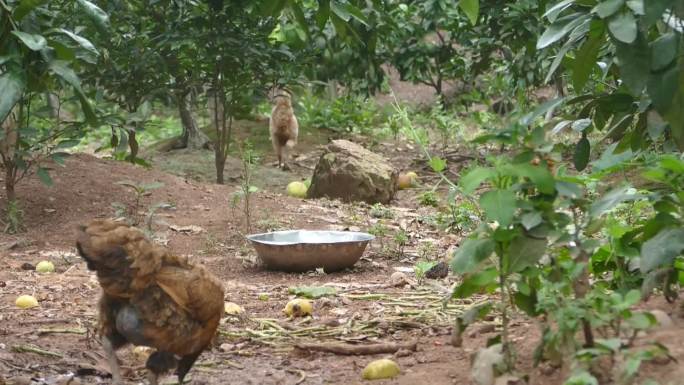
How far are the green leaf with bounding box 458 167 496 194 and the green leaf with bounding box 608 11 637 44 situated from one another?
0.53m

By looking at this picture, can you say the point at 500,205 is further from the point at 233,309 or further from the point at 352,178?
the point at 352,178

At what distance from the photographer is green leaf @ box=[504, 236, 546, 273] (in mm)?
2887

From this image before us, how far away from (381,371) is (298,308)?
127 cm

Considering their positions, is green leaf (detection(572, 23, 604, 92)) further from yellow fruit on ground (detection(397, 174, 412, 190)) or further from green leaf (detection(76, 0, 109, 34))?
yellow fruit on ground (detection(397, 174, 412, 190))

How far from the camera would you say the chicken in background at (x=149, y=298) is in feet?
10.9

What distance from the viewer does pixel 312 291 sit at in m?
5.23

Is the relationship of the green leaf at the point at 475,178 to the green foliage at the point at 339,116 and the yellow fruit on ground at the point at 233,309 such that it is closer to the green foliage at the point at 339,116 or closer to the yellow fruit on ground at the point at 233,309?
the yellow fruit on ground at the point at 233,309

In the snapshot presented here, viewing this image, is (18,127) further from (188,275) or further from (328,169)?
(188,275)

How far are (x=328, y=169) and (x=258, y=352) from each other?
4.87 metres

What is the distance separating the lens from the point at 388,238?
7.08 m

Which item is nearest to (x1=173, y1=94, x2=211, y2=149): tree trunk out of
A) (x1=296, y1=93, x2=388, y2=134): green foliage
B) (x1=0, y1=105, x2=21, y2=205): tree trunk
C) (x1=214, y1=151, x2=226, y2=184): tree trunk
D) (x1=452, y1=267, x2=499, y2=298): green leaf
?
(x1=296, y1=93, x2=388, y2=134): green foliage

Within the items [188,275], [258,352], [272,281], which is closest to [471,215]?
[272,281]

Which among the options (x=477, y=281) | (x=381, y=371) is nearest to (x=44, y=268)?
(x=381, y=371)

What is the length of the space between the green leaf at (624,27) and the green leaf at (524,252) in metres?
0.62
